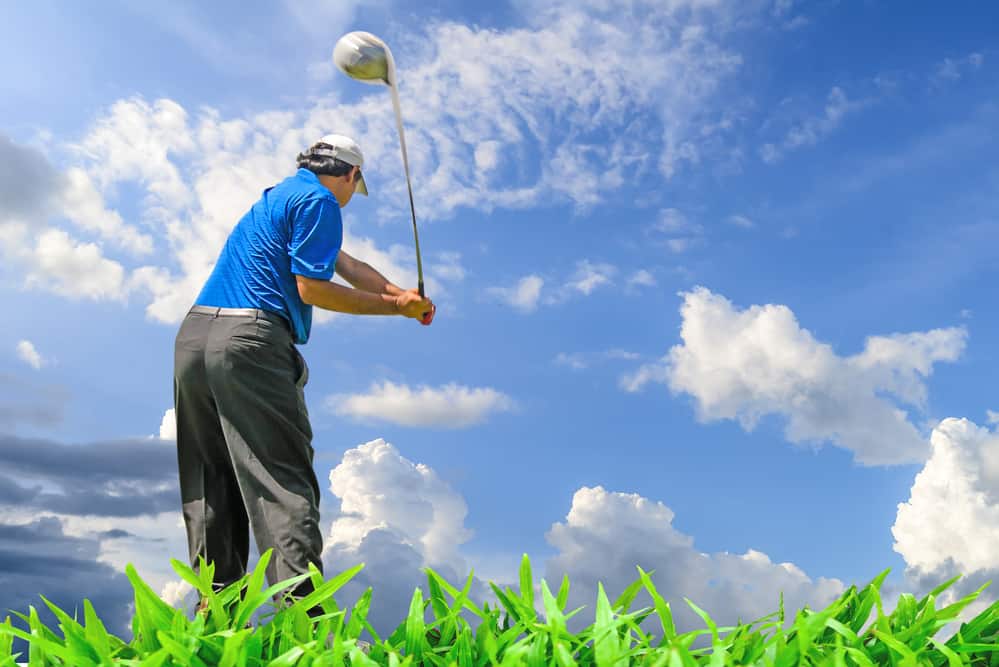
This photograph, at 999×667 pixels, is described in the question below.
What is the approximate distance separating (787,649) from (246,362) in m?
2.15

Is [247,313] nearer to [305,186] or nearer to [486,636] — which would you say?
[305,186]

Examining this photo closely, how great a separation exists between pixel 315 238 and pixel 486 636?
5.84 ft

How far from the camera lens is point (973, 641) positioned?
2.81 m

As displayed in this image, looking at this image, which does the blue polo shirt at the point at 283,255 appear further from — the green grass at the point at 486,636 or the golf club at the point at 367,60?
the green grass at the point at 486,636

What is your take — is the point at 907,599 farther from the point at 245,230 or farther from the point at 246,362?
the point at 245,230

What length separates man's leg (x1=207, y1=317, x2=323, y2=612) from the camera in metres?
3.53

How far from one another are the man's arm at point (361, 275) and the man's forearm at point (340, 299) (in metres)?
0.52

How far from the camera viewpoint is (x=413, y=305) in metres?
3.90

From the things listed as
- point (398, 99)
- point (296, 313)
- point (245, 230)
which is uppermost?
point (398, 99)

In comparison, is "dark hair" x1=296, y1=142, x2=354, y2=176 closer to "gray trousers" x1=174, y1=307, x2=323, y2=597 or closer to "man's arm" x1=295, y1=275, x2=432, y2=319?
"man's arm" x1=295, y1=275, x2=432, y2=319

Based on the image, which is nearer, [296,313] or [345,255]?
[296,313]

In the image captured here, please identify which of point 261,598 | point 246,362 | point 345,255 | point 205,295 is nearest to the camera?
point 261,598

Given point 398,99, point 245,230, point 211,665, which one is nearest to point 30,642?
point 211,665

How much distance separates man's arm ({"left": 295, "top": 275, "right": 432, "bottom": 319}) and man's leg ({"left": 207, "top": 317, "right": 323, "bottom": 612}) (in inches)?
7.9
